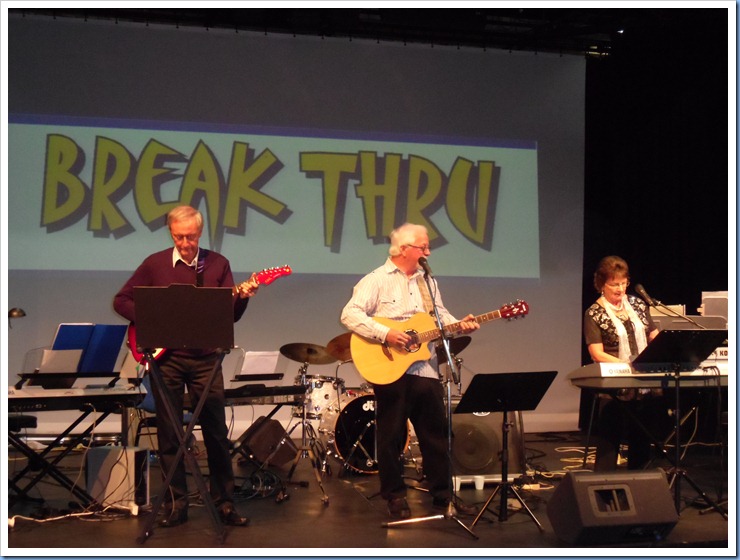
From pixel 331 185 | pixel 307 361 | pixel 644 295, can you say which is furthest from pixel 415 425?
pixel 331 185

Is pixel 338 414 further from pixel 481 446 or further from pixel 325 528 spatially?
pixel 325 528

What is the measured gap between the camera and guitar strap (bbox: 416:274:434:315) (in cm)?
487

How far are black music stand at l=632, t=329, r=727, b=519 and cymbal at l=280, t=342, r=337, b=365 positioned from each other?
8.59 feet

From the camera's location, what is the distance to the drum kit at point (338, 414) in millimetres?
6477

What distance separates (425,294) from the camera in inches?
195

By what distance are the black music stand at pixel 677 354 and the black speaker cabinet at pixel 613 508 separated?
0.55 metres

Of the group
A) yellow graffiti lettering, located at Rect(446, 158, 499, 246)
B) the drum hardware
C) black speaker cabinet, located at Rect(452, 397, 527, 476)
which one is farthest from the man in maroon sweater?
yellow graffiti lettering, located at Rect(446, 158, 499, 246)

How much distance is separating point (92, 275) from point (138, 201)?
2.88 ft

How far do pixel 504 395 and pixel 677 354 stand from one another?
990 mm

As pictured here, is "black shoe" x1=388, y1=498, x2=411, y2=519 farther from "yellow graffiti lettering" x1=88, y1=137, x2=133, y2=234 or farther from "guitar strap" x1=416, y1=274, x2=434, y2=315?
"yellow graffiti lettering" x1=88, y1=137, x2=133, y2=234

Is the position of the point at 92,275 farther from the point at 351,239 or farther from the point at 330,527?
the point at 330,527

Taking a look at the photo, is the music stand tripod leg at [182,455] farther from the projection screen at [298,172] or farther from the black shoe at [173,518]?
the projection screen at [298,172]

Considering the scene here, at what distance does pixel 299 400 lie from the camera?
20.1 feet

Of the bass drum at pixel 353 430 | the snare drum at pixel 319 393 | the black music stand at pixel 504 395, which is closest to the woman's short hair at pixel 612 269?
the black music stand at pixel 504 395
